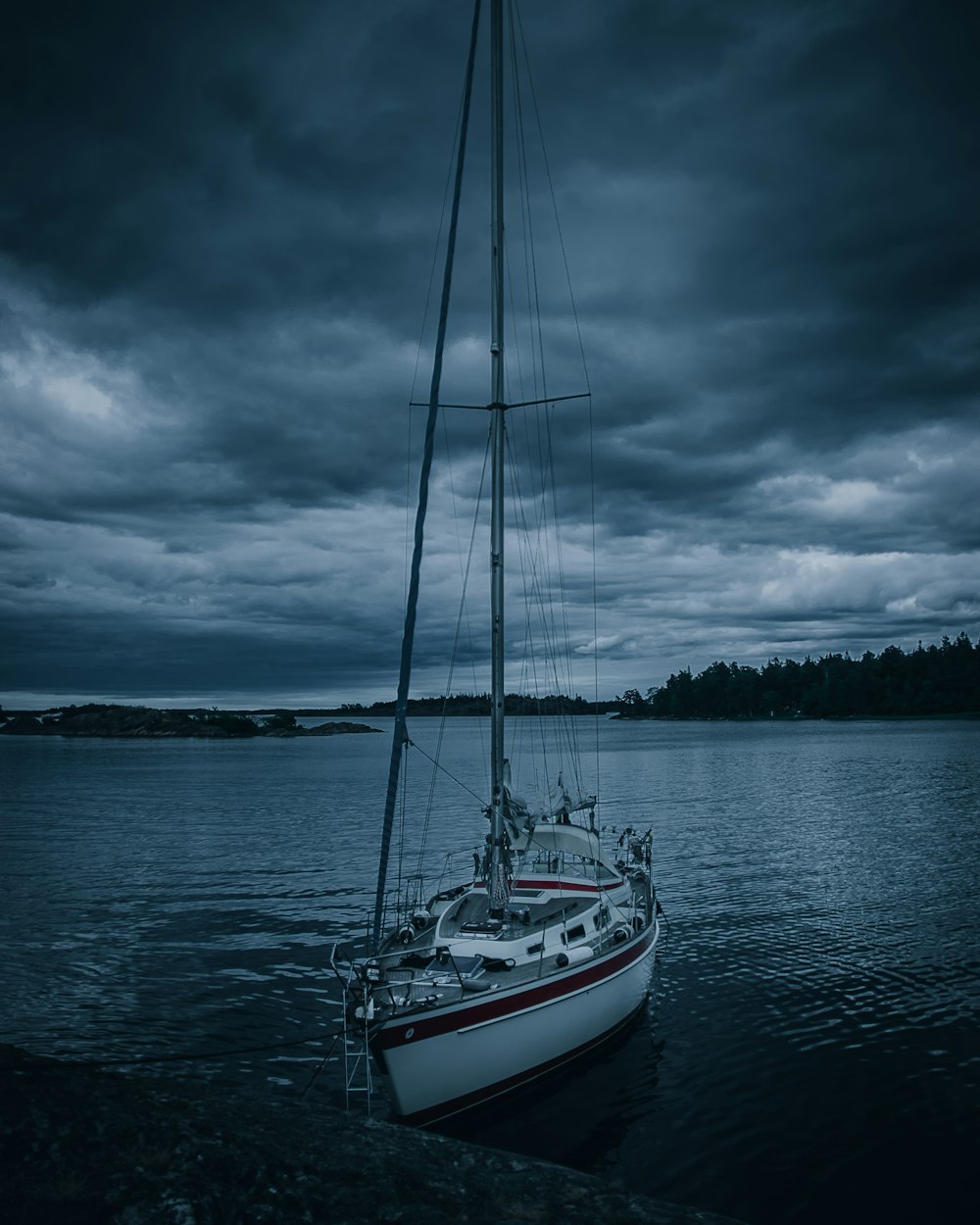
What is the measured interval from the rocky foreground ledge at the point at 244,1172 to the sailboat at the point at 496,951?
6.40 feet

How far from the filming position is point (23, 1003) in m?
19.2

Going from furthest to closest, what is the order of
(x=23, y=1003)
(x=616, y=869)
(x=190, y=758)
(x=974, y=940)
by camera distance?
(x=190, y=758)
(x=974, y=940)
(x=616, y=869)
(x=23, y=1003)

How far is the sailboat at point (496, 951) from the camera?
39.0ft

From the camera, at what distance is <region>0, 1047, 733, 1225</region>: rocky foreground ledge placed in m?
7.65

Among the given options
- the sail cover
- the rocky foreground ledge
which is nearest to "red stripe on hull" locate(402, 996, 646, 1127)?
the rocky foreground ledge

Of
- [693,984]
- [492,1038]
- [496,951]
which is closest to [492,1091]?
[492,1038]

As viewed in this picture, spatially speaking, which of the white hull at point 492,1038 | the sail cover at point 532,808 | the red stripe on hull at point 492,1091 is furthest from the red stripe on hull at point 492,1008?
the sail cover at point 532,808

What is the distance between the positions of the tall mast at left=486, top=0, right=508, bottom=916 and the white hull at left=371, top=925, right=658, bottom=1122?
2718 mm

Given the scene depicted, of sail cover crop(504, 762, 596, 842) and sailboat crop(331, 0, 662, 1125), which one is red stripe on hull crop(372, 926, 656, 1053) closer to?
sailboat crop(331, 0, 662, 1125)

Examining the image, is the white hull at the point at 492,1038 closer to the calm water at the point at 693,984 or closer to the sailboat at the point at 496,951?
the sailboat at the point at 496,951

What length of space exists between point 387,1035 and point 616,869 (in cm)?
1165

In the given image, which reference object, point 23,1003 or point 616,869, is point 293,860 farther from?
point 616,869

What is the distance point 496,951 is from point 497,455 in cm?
1000

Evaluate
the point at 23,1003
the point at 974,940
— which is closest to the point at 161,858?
the point at 23,1003
